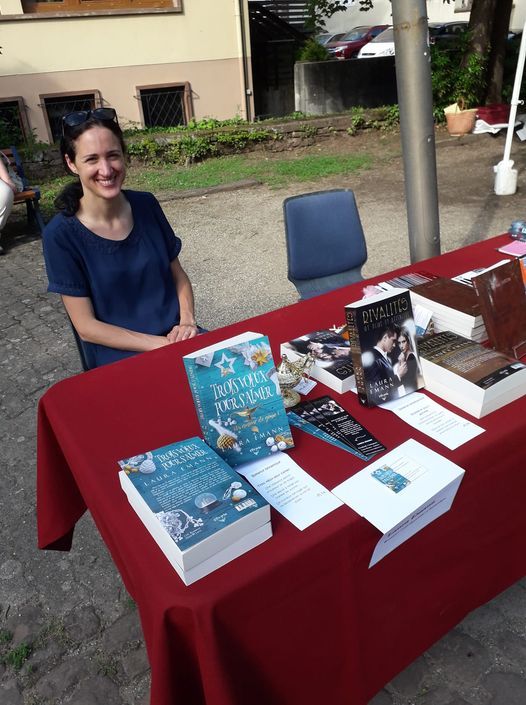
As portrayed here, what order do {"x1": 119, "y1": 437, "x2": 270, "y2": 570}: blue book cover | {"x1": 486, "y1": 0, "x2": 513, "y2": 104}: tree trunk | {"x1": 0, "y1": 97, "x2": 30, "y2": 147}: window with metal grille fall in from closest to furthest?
{"x1": 119, "y1": 437, "x2": 270, "y2": 570}: blue book cover, {"x1": 0, "y1": 97, "x2": 30, "y2": 147}: window with metal grille, {"x1": 486, "y1": 0, "x2": 513, "y2": 104}: tree trunk

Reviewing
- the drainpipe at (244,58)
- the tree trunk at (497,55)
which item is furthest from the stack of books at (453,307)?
the drainpipe at (244,58)

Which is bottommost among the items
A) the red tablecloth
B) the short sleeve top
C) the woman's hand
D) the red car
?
the red tablecloth

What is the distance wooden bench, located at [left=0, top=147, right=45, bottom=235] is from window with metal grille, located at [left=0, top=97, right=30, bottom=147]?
2.48m

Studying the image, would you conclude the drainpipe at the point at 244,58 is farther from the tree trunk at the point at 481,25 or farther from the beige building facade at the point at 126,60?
the tree trunk at the point at 481,25

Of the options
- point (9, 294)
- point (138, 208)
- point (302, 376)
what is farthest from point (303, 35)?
point (302, 376)

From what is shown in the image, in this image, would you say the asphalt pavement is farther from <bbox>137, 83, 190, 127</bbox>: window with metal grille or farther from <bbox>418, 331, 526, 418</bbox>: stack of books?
<bbox>137, 83, 190, 127</bbox>: window with metal grille

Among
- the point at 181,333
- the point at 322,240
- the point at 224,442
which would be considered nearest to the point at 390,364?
the point at 224,442

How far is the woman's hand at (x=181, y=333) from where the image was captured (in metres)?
2.41

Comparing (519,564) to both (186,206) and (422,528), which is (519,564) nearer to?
(422,528)

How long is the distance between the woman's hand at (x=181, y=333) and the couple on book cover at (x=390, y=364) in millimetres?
1078

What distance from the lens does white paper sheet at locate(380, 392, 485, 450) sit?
1423 millimetres

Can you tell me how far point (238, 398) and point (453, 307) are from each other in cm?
90

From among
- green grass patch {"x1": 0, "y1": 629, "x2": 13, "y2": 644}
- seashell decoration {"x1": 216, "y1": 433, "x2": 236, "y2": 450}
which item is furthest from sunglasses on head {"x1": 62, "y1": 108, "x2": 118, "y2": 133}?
green grass patch {"x1": 0, "y1": 629, "x2": 13, "y2": 644}

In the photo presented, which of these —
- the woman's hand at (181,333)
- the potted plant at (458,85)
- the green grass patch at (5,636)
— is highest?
the potted plant at (458,85)
